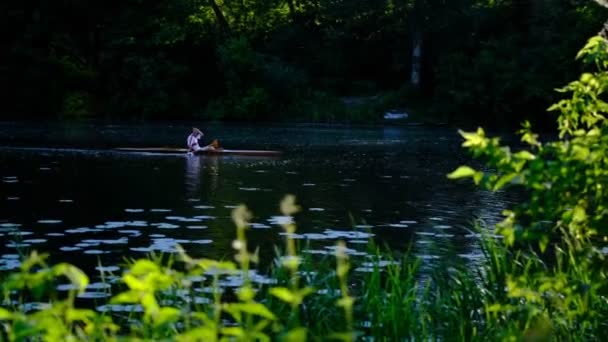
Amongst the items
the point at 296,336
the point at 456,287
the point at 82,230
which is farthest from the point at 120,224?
the point at 296,336

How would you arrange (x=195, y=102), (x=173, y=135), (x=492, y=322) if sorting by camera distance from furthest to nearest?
(x=195, y=102), (x=173, y=135), (x=492, y=322)

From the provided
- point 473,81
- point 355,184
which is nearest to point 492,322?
point 355,184

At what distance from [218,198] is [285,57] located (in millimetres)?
45832

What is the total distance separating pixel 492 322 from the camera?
903cm

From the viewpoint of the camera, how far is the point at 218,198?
85.2ft

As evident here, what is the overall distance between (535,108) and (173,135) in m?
24.2

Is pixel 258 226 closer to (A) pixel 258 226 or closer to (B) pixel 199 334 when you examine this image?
(A) pixel 258 226

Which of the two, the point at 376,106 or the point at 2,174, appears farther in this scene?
the point at 376,106

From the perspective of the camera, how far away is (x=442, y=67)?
65938mm

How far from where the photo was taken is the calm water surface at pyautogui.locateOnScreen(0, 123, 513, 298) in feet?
60.7

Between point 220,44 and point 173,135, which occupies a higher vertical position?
point 220,44

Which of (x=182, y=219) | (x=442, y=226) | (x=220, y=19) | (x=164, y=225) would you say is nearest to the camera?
(x=164, y=225)

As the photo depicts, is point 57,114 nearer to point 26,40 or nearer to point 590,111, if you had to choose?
point 26,40

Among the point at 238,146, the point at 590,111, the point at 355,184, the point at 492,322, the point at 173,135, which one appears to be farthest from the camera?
the point at 173,135
